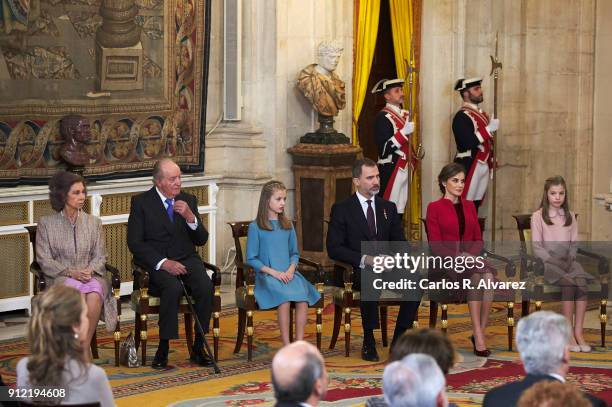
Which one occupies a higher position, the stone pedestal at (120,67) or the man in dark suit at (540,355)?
the stone pedestal at (120,67)

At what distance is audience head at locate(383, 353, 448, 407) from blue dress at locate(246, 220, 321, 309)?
4204 mm

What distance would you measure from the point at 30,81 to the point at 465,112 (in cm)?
431

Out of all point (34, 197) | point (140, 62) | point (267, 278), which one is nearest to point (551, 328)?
point (267, 278)

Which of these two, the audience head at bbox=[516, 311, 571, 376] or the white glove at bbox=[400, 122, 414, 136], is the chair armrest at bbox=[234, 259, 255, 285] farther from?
the audience head at bbox=[516, 311, 571, 376]

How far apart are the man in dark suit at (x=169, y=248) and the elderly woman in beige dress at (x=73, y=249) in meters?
0.28

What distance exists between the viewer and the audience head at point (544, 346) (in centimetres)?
459

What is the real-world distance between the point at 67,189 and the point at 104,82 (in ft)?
7.90

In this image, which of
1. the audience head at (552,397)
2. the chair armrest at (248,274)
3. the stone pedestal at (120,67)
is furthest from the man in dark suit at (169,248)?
the audience head at (552,397)

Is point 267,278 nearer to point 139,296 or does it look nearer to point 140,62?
point 139,296

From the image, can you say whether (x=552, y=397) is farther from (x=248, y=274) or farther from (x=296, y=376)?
(x=248, y=274)

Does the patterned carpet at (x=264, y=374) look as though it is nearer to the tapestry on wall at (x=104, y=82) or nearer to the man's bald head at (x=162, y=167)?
the man's bald head at (x=162, y=167)

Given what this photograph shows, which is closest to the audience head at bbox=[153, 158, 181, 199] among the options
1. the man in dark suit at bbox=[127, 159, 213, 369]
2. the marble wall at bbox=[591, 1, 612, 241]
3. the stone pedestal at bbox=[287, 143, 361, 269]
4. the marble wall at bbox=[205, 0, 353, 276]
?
the man in dark suit at bbox=[127, 159, 213, 369]

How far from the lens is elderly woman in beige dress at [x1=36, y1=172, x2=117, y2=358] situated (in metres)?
7.89

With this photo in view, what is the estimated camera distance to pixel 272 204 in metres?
8.39
